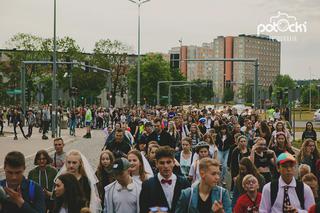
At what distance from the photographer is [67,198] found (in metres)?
5.54

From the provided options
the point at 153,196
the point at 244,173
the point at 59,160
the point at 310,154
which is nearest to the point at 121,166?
the point at 153,196

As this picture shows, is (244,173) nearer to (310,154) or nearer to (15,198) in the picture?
(310,154)

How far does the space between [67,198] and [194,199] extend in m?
1.28

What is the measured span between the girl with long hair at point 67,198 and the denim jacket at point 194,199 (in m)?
1.02

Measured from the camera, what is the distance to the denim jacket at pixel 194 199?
16.2 feet

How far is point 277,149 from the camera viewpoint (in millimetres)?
11305

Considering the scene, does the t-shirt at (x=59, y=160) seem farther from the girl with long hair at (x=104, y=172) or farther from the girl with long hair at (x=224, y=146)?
the girl with long hair at (x=224, y=146)

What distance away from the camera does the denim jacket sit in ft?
16.2

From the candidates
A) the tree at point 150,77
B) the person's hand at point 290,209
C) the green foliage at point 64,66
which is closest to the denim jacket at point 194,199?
the person's hand at point 290,209

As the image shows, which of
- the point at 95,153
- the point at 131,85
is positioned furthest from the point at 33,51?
the point at 95,153

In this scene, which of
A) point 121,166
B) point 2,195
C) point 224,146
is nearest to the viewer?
point 2,195

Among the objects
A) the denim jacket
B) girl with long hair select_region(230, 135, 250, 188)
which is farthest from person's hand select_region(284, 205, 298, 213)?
girl with long hair select_region(230, 135, 250, 188)

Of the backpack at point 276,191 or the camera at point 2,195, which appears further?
the backpack at point 276,191

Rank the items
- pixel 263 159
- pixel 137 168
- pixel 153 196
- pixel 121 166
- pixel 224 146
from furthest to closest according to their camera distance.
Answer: pixel 224 146 → pixel 263 159 → pixel 137 168 → pixel 121 166 → pixel 153 196
